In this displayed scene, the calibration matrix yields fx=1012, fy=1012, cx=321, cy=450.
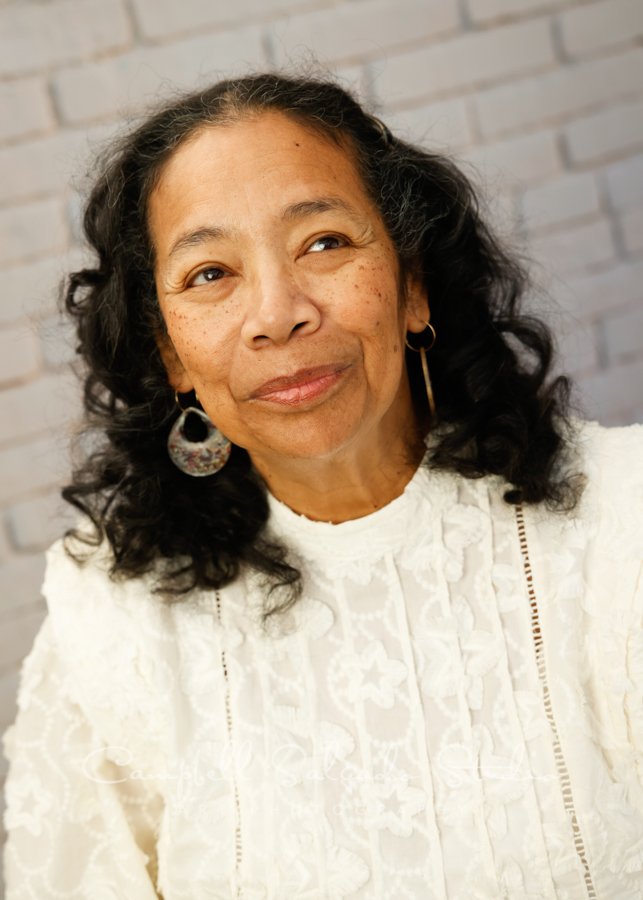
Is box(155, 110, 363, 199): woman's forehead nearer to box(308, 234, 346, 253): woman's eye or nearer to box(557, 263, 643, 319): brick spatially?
box(308, 234, 346, 253): woman's eye

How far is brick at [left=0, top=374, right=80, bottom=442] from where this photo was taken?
1.83 metres

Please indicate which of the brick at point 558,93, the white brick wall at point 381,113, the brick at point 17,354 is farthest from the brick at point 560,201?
the brick at point 17,354

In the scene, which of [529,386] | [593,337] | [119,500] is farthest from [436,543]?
[593,337]

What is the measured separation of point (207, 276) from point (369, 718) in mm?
636

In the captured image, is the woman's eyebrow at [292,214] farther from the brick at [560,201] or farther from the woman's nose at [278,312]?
the brick at [560,201]

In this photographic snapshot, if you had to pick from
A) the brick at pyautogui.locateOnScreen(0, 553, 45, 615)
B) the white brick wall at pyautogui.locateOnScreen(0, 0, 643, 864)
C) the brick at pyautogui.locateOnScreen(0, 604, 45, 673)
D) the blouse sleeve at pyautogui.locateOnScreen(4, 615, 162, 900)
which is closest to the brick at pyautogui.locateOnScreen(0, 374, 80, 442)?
the white brick wall at pyautogui.locateOnScreen(0, 0, 643, 864)

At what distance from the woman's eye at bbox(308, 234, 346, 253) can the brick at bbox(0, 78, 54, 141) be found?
2.32ft

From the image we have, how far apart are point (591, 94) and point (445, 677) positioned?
3.90ft

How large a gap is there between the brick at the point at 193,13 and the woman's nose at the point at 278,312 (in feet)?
2.42

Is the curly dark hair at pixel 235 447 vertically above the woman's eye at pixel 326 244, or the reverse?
the woman's eye at pixel 326 244

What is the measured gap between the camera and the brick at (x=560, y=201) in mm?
1945

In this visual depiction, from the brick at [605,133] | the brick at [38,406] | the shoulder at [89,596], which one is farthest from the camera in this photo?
the brick at [605,133]

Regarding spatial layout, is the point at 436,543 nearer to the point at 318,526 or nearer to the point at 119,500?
the point at 318,526

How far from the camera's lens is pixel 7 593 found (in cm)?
188
